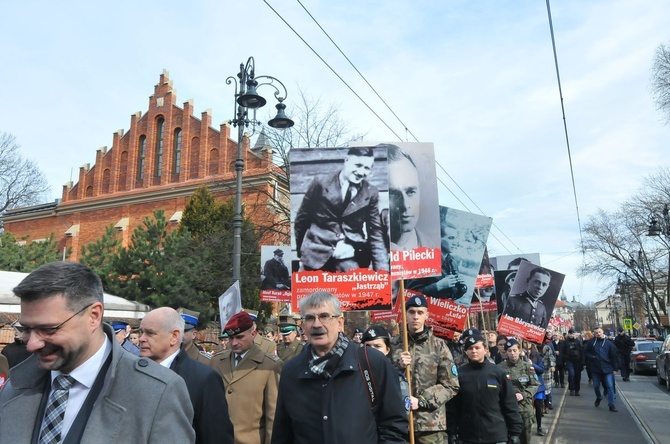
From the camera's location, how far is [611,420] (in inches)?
471

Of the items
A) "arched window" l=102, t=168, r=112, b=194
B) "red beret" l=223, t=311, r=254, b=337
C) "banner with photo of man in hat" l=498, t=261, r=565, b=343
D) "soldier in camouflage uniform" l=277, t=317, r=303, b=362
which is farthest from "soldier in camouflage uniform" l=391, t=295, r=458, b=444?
"arched window" l=102, t=168, r=112, b=194

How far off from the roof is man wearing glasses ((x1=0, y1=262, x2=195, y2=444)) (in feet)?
36.6

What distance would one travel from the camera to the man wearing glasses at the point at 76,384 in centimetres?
182

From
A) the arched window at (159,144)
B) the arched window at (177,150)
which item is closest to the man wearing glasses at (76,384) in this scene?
the arched window at (177,150)

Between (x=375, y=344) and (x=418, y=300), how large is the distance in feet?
2.10

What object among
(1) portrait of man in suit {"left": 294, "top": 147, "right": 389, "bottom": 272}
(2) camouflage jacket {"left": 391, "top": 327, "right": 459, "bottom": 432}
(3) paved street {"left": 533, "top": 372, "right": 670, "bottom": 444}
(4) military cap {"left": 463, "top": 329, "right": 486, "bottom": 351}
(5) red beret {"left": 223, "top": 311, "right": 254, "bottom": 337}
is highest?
(1) portrait of man in suit {"left": 294, "top": 147, "right": 389, "bottom": 272}

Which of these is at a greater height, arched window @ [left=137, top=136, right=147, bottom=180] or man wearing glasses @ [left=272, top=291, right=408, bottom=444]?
arched window @ [left=137, top=136, right=147, bottom=180]

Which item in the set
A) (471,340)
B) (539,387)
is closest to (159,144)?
(539,387)

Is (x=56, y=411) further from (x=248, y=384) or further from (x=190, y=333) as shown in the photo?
(x=190, y=333)

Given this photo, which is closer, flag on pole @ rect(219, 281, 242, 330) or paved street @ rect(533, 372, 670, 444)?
flag on pole @ rect(219, 281, 242, 330)

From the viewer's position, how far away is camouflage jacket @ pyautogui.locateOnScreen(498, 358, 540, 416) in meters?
8.61

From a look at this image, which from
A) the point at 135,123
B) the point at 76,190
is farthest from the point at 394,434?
the point at 76,190

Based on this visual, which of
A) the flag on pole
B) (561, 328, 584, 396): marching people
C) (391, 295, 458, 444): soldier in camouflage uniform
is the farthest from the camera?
(561, 328, 584, 396): marching people

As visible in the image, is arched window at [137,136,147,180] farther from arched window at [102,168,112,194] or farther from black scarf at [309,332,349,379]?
black scarf at [309,332,349,379]
